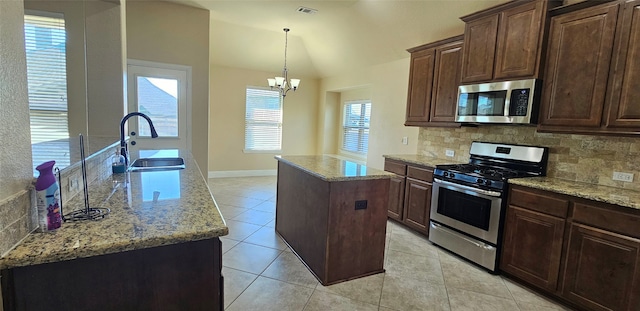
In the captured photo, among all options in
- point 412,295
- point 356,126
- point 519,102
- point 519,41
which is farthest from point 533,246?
point 356,126

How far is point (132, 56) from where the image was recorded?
448cm

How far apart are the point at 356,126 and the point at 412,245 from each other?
3.53m

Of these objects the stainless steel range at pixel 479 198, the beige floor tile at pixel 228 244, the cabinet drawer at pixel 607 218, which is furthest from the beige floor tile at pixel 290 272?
the cabinet drawer at pixel 607 218

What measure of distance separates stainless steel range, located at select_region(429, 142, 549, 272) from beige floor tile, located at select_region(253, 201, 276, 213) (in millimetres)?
2294

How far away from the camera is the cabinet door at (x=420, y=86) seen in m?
3.90

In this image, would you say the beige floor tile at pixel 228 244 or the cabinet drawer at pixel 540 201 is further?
the beige floor tile at pixel 228 244

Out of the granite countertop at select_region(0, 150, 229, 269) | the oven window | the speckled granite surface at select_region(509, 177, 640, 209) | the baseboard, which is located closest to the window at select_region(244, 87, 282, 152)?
the baseboard

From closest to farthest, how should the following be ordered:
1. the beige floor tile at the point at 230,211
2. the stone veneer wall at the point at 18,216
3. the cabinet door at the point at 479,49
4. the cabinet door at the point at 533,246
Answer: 1. the stone veneer wall at the point at 18,216
2. the cabinet door at the point at 533,246
3. the cabinet door at the point at 479,49
4. the beige floor tile at the point at 230,211

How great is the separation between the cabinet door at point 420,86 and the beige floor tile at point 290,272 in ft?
8.27

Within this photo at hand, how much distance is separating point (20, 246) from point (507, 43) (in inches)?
144

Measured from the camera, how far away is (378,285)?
2.51 meters

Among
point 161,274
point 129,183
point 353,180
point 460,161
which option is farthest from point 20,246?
point 460,161

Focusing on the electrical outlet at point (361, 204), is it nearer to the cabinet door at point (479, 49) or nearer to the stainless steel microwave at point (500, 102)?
the stainless steel microwave at point (500, 102)

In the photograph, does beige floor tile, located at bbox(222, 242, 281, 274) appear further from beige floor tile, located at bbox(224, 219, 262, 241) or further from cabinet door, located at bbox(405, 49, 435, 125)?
cabinet door, located at bbox(405, 49, 435, 125)
